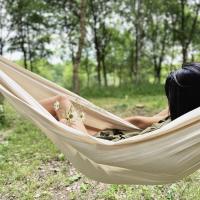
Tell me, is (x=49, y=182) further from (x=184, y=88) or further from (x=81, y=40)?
(x=81, y=40)

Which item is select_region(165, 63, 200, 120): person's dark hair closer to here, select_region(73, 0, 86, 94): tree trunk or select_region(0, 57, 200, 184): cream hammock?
select_region(0, 57, 200, 184): cream hammock

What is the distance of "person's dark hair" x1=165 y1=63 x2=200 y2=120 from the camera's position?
9.14ft

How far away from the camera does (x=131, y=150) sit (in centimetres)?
252

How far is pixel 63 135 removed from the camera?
8.59ft

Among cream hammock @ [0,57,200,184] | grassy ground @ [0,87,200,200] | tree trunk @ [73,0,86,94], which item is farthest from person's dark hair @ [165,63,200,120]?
tree trunk @ [73,0,86,94]

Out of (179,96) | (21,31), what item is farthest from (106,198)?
(21,31)

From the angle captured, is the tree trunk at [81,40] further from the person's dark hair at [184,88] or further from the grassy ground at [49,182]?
the person's dark hair at [184,88]

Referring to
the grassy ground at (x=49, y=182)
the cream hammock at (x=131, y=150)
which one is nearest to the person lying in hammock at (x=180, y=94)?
the cream hammock at (x=131, y=150)

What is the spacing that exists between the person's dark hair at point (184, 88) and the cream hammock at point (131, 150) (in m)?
0.30

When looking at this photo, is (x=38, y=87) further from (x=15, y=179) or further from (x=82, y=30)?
(x=82, y=30)

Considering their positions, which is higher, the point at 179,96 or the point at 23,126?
the point at 179,96

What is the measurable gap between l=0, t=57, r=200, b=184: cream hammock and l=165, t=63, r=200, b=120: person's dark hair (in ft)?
1.00

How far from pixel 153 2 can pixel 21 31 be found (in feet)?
21.0

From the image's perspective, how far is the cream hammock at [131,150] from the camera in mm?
2492
